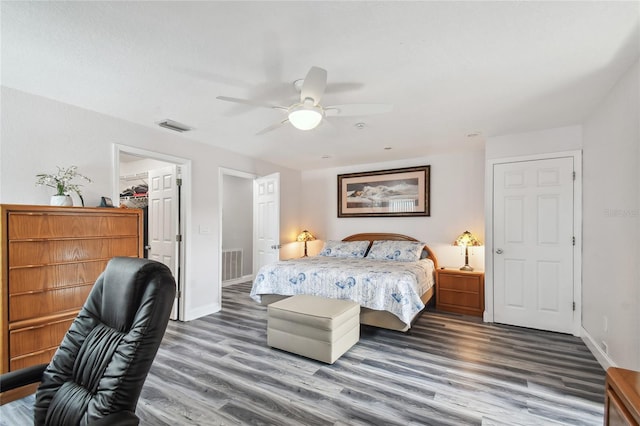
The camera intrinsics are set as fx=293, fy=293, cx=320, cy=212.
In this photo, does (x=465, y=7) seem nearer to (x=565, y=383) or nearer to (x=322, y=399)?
(x=322, y=399)

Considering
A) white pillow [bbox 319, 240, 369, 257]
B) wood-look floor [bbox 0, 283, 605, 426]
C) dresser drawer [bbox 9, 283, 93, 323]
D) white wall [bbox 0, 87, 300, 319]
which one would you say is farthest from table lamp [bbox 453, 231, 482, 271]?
dresser drawer [bbox 9, 283, 93, 323]

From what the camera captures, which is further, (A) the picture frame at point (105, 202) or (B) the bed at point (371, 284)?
(B) the bed at point (371, 284)

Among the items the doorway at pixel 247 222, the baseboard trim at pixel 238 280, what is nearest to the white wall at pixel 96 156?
the doorway at pixel 247 222

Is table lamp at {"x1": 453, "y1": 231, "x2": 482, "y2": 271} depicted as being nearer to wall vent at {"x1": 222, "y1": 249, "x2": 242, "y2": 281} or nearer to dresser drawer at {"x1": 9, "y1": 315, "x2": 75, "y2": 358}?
wall vent at {"x1": 222, "y1": 249, "x2": 242, "y2": 281}

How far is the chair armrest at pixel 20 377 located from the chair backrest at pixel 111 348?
4 centimetres

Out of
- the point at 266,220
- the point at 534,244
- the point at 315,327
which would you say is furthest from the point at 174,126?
the point at 534,244

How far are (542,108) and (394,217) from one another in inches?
108

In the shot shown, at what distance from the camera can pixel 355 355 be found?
9.59ft

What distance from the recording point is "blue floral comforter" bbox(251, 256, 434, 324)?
3.20m

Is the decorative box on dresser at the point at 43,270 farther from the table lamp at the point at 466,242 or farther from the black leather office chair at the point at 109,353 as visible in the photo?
the table lamp at the point at 466,242

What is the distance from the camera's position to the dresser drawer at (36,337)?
209cm

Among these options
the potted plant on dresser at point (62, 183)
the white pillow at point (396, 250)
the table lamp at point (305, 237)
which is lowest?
the white pillow at point (396, 250)

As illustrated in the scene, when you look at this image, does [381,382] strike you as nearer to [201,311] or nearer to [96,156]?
[201,311]

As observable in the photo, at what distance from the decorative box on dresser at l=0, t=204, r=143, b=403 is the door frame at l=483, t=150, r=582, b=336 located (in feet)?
14.0
